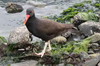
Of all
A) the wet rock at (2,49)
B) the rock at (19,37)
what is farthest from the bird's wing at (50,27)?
the wet rock at (2,49)

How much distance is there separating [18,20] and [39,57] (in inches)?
170

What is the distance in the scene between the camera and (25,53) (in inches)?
306

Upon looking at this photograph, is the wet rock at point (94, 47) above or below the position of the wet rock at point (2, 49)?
above

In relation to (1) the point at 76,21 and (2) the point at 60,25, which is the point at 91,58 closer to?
(2) the point at 60,25

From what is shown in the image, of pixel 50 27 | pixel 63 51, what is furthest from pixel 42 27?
pixel 63 51

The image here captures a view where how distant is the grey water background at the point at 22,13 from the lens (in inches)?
427

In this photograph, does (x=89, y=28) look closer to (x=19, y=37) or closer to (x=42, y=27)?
(x=42, y=27)

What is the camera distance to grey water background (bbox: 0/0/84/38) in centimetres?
1085

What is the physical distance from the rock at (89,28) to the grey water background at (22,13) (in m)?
2.54

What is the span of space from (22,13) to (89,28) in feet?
13.7

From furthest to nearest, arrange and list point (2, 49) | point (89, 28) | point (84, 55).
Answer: point (89, 28) → point (2, 49) → point (84, 55)

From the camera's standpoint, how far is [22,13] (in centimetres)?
1236

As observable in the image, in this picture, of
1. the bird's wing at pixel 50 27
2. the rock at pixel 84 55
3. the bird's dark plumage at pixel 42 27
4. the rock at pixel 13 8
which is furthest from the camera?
the rock at pixel 13 8

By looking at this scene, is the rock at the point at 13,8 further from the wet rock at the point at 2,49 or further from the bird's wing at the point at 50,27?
the bird's wing at the point at 50,27
